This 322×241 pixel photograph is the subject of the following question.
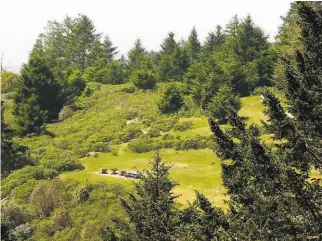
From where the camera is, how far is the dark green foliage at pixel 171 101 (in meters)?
59.9

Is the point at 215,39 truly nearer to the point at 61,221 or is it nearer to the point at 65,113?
the point at 65,113

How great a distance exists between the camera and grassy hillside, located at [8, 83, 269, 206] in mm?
37938

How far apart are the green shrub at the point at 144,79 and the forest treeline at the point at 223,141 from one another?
21cm

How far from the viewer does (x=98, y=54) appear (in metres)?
90.1

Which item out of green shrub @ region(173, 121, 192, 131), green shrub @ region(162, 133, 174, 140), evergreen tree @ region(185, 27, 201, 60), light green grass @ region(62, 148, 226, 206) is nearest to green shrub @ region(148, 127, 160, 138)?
green shrub @ region(162, 133, 174, 140)

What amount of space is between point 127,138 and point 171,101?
10.5 m

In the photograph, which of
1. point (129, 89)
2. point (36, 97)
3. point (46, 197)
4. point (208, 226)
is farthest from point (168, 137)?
point (208, 226)

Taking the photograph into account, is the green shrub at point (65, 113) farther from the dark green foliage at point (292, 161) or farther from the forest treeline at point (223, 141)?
the dark green foliage at point (292, 161)

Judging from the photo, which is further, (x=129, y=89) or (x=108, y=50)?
(x=108, y=50)

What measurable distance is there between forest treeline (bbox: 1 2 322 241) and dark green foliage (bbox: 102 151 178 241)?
5cm

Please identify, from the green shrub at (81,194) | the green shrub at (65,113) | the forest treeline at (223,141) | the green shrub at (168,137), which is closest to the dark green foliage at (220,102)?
the forest treeline at (223,141)

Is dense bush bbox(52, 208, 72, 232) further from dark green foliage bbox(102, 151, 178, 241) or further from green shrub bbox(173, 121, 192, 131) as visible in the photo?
green shrub bbox(173, 121, 192, 131)

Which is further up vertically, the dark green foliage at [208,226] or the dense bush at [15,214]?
the dark green foliage at [208,226]

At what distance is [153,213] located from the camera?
17.3 metres
